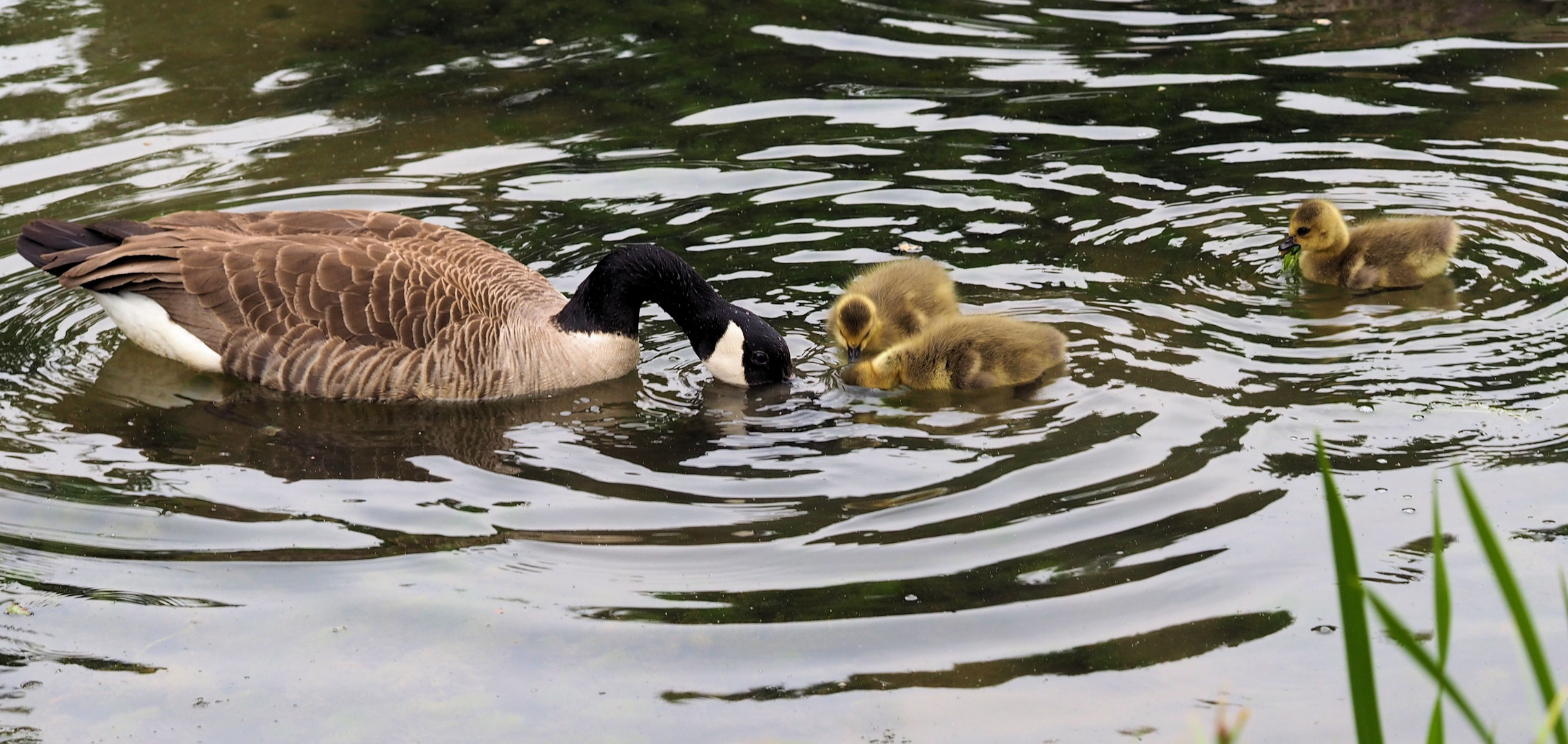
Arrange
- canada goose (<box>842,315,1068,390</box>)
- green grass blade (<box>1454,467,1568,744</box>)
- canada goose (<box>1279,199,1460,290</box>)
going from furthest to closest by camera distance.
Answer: canada goose (<box>1279,199,1460,290</box>)
canada goose (<box>842,315,1068,390</box>)
green grass blade (<box>1454,467,1568,744</box>)

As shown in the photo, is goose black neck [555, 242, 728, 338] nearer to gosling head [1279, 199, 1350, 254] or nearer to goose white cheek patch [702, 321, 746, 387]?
goose white cheek patch [702, 321, 746, 387]

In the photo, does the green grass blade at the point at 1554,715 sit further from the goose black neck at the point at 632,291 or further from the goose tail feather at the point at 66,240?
the goose tail feather at the point at 66,240

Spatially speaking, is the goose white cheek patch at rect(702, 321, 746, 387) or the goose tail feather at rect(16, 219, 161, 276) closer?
the goose white cheek patch at rect(702, 321, 746, 387)

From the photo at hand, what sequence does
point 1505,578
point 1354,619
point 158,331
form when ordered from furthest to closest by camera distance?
1. point 158,331
2. point 1354,619
3. point 1505,578

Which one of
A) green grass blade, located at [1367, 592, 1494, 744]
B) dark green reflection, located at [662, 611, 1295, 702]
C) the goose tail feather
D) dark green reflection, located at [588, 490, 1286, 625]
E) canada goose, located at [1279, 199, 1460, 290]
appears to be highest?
green grass blade, located at [1367, 592, 1494, 744]

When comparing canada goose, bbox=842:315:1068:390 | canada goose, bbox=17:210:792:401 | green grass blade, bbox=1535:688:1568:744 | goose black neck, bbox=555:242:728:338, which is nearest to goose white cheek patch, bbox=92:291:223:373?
canada goose, bbox=17:210:792:401

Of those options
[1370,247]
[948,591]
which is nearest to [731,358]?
[948,591]

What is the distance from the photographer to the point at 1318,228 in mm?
8805

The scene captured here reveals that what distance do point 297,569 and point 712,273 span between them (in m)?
3.64

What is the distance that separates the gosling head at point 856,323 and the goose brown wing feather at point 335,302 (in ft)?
5.24

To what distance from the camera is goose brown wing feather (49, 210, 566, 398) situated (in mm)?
8266

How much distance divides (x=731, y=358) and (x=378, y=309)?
1.83m

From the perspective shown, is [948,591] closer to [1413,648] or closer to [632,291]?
[632,291]

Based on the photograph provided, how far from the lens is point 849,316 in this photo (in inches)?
320
